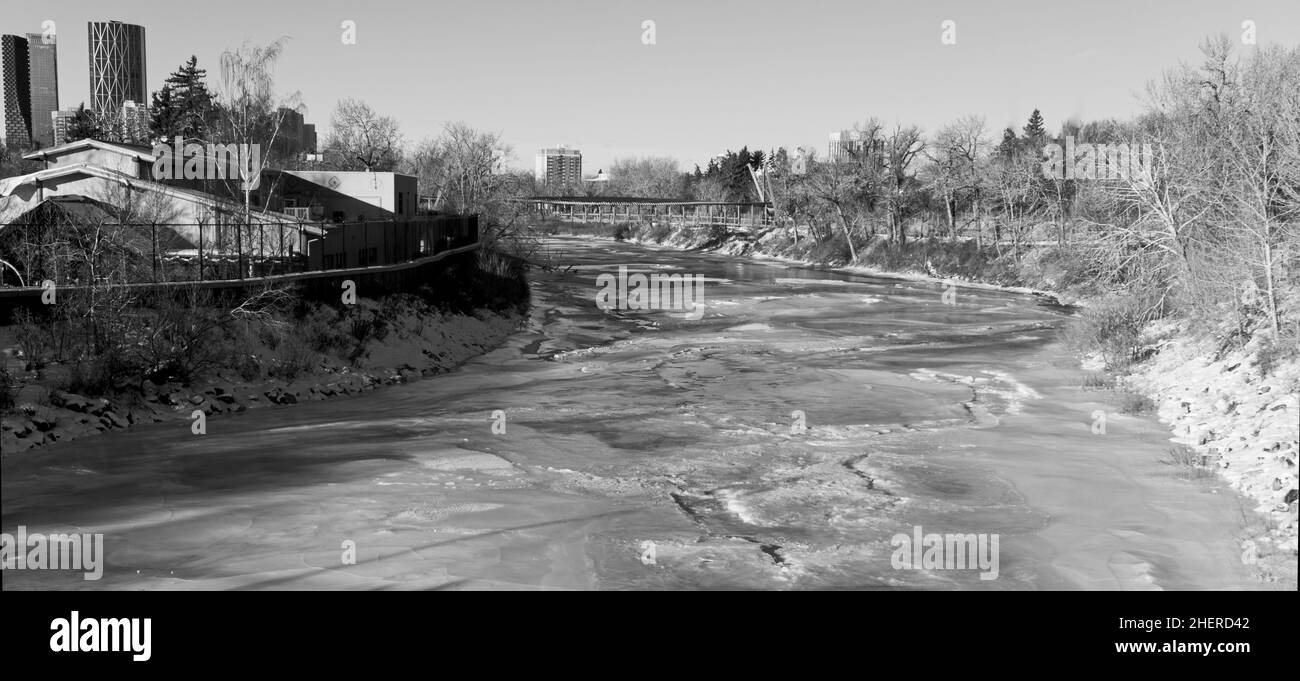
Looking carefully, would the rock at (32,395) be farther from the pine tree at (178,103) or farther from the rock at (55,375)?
the pine tree at (178,103)

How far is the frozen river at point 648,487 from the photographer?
13320 mm

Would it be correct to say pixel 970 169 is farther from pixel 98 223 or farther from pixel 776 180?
pixel 98 223

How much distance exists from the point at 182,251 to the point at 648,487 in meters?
22.3

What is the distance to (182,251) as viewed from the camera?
33.6 meters

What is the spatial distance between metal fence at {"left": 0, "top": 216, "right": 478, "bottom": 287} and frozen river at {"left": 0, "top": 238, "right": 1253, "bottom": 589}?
611 cm

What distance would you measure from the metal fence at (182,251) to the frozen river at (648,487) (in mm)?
6106

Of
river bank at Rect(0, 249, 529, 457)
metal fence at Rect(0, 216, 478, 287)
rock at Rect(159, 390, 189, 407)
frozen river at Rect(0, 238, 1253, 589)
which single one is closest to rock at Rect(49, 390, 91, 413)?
river bank at Rect(0, 249, 529, 457)

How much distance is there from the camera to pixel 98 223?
27.5 metres

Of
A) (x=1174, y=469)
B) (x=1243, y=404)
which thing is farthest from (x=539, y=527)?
(x=1243, y=404)

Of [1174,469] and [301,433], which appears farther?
[301,433]

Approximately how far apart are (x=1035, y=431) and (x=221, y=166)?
34.7 metres

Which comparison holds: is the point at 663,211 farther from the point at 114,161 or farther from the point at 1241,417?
the point at 1241,417

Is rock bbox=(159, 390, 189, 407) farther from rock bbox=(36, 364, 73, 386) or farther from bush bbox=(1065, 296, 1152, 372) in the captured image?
bush bbox=(1065, 296, 1152, 372)

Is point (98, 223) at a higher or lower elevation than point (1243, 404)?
higher
